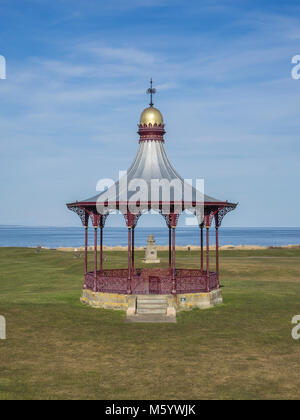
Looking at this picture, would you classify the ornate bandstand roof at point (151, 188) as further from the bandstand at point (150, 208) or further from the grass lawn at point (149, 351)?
the grass lawn at point (149, 351)

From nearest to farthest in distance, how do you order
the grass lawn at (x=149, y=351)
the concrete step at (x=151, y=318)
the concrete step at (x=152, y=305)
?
the grass lawn at (x=149, y=351) → the concrete step at (x=151, y=318) → the concrete step at (x=152, y=305)

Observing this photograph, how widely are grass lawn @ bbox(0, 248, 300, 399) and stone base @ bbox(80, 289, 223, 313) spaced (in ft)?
2.10

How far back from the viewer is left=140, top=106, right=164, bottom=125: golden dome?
29.5m

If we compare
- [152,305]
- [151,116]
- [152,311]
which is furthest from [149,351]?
[151,116]

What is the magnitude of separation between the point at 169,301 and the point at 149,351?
7.73 metres

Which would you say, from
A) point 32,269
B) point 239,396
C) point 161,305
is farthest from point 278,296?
point 32,269

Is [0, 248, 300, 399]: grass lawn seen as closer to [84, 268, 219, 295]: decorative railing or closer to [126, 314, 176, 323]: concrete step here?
[126, 314, 176, 323]: concrete step

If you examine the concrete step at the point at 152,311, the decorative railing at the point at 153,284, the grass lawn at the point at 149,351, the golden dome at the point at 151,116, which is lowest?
the grass lawn at the point at 149,351

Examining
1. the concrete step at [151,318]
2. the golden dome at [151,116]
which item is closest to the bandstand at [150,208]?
the golden dome at [151,116]

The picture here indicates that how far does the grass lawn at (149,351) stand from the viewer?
14312mm

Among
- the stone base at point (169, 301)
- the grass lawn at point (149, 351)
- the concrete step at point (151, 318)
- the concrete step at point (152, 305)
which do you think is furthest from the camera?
the stone base at point (169, 301)

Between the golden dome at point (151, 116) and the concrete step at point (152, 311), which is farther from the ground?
the golden dome at point (151, 116)
